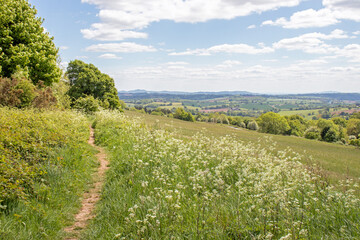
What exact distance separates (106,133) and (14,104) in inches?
208

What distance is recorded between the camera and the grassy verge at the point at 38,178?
555cm

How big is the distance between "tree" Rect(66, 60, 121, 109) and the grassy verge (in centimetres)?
2666

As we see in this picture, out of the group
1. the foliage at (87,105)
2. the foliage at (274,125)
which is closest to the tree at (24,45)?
the foliage at (87,105)

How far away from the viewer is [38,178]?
23.6ft

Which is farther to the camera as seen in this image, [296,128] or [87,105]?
[296,128]

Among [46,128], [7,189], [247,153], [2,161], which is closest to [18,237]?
[7,189]

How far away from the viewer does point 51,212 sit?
6.14 metres

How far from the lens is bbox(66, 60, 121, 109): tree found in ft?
119

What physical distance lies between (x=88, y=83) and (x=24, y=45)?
63.2 feet

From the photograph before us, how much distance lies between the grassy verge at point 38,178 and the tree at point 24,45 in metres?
10.0

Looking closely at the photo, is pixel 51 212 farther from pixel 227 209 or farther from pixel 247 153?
pixel 247 153

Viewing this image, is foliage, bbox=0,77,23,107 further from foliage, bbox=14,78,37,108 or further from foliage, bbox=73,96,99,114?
foliage, bbox=73,96,99,114

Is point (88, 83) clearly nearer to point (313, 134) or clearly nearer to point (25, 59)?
point (25, 59)

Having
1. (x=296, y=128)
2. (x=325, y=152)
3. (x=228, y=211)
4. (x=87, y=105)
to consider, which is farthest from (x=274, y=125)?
(x=228, y=211)
